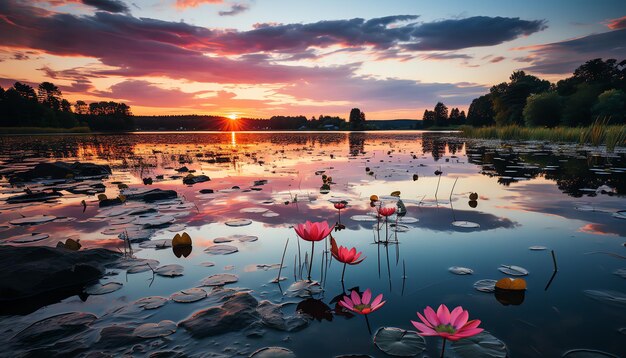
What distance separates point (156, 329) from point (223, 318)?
16.5 inches

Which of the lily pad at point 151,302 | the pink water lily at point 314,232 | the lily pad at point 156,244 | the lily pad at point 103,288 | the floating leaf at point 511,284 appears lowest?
the lily pad at point 103,288

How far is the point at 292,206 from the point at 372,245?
2.30 meters

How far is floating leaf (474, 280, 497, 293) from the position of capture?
96.3 inches

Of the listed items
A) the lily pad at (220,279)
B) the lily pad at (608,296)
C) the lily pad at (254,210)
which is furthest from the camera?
the lily pad at (254,210)

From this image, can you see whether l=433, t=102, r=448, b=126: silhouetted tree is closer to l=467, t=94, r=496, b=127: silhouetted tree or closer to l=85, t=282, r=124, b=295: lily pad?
l=467, t=94, r=496, b=127: silhouetted tree

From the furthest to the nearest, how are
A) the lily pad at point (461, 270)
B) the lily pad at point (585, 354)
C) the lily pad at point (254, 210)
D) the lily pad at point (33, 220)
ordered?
1. the lily pad at point (254, 210)
2. the lily pad at point (33, 220)
3. the lily pad at point (461, 270)
4. the lily pad at point (585, 354)

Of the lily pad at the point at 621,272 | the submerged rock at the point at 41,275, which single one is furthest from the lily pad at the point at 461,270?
the submerged rock at the point at 41,275

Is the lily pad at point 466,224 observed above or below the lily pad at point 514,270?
above

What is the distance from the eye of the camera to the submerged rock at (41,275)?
242 cm

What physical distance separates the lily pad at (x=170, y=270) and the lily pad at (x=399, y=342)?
6.35ft

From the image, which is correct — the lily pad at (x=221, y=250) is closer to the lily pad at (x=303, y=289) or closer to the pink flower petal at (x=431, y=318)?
the lily pad at (x=303, y=289)

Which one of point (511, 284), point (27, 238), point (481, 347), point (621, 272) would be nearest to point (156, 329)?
point (481, 347)

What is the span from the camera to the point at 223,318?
2.06 m

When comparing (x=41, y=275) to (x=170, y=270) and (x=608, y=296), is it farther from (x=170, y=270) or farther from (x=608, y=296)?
(x=608, y=296)
